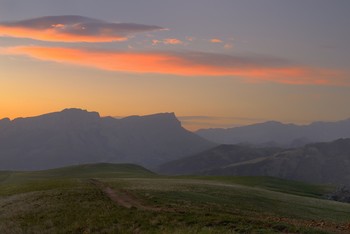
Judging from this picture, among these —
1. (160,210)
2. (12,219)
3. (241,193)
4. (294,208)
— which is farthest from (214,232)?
(241,193)

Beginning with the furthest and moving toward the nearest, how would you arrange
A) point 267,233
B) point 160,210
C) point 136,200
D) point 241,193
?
point 241,193 → point 136,200 → point 160,210 → point 267,233

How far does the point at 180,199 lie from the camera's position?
156 feet

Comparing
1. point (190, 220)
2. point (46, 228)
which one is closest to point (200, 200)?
point (190, 220)

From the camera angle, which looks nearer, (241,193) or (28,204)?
(28,204)

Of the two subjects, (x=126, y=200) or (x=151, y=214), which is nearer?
(x=151, y=214)

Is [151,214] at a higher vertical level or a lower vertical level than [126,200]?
higher

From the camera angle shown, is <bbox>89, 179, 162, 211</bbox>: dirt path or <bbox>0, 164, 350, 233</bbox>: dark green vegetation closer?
<bbox>0, 164, 350, 233</bbox>: dark green vegetation

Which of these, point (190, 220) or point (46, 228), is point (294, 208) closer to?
point (190, 220)

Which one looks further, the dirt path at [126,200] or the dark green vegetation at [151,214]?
the dirt path at [126,200]

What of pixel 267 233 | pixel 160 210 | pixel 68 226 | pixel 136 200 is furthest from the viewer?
pixel 136 200

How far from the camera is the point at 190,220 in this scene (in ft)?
107

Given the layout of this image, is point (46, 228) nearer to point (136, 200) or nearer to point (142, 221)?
point (142, 221)

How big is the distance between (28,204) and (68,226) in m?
16.9

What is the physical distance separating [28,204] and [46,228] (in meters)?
15.6
